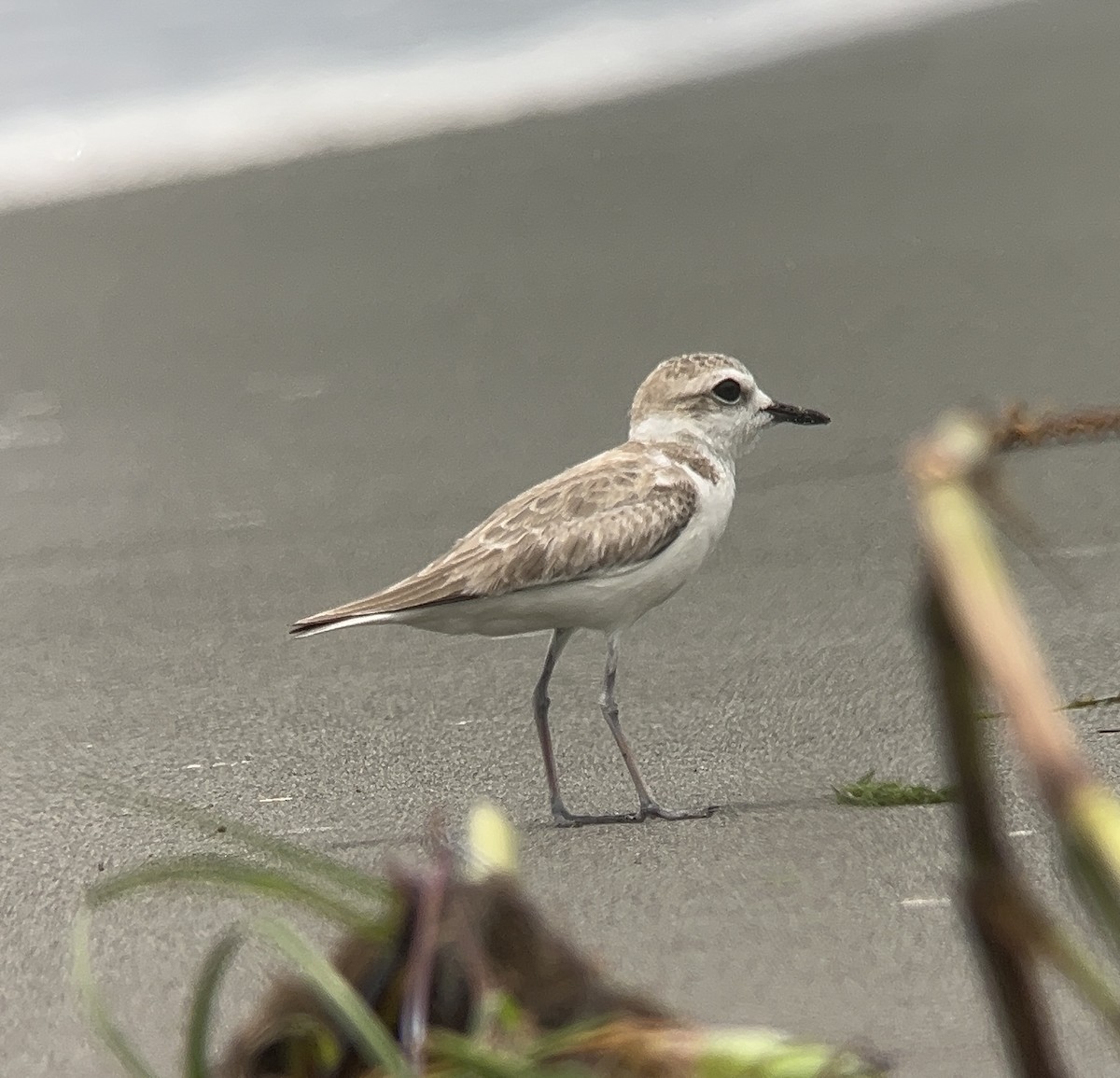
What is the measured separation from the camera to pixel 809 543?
474 cm

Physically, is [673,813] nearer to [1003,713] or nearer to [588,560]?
[588,560]

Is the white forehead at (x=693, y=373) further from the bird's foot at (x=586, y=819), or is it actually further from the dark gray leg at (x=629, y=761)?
the bird's foot at (x=586, y=819)

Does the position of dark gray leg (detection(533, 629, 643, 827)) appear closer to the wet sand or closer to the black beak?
the wet sand

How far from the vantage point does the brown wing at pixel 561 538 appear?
138 inches

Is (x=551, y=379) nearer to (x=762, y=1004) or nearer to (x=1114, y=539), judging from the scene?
(x=1114, y=539)

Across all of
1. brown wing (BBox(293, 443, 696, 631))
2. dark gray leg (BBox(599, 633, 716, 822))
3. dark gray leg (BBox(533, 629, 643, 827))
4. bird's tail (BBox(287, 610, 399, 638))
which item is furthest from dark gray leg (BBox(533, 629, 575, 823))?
bird's tail (BBox(287, 610, 399, 638))

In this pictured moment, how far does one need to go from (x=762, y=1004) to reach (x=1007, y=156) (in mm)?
6413

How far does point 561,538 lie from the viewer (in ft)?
11.9

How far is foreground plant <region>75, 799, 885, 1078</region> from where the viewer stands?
0.71m

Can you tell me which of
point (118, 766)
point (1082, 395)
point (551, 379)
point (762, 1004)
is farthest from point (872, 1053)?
point (551, 379)

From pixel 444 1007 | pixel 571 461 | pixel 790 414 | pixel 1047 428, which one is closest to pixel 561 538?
pixel 790 414

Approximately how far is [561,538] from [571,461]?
190 cm

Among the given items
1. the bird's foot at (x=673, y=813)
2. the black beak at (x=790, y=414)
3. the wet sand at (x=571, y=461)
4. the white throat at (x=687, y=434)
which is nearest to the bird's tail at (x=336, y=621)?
the wet sand at (x=571, y=461)

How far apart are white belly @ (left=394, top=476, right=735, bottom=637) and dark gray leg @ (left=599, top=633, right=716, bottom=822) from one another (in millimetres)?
81
